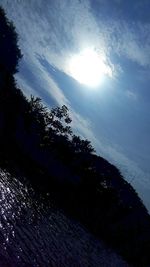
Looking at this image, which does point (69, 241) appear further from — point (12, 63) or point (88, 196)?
point (12, 63)

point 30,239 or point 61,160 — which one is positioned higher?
point 61,160

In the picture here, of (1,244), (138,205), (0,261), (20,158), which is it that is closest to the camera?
(0,261)

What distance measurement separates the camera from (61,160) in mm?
128750

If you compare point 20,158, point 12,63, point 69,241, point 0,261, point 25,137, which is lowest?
point 0,261

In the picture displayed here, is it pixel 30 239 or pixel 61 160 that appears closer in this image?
pixel 30 239

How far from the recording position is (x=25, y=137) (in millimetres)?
119500

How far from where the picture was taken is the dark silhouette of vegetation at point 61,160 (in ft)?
374

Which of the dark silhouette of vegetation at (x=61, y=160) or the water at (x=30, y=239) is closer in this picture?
the water at (x=30, y=239)

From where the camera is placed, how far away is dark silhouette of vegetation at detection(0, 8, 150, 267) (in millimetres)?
114062

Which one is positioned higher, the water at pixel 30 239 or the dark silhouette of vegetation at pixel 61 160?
the dark silhouette of vegetation at pixel 61 160

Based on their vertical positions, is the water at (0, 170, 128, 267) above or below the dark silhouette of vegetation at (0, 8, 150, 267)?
below

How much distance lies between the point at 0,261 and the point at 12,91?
331 feet

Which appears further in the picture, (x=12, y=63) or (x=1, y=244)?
(x=12, y=63)

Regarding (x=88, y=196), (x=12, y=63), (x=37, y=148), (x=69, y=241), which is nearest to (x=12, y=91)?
(x=12, y=63)
